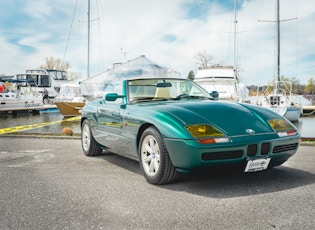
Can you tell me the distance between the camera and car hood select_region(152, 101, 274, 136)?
411 cm

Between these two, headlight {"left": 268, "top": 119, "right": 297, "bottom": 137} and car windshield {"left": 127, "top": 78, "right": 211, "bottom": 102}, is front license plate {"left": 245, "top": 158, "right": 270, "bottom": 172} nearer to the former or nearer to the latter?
headlight {"left": 268, "top": 119, "right": 297, "bottom": 137}

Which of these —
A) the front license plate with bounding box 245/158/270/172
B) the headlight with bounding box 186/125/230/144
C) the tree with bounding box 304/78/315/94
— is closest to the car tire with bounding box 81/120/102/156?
the headlight with bounding box 186/125/230/144

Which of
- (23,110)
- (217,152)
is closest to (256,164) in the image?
(217,152)

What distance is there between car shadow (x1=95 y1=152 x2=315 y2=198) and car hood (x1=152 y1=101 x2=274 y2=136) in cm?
53

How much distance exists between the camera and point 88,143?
679 cm

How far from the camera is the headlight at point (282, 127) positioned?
4355 millimetres

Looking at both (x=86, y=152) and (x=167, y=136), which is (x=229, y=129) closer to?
(x=167, y=136)

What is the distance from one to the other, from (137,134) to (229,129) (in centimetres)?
131

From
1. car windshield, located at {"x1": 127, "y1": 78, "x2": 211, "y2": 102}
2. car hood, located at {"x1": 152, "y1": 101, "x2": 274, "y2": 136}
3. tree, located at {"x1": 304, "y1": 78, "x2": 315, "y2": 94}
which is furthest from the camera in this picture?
tree, located at {"x1": 304, "y1": 78, "x2": 315, "y2": 94}

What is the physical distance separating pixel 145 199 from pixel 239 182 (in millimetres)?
1283

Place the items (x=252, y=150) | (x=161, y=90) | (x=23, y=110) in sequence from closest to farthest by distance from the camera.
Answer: (x=252, y=150) → (x=161, y=90) → (x=23, y=110)

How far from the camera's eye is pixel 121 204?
3631mm

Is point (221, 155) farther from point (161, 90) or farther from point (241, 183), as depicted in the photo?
point (161, 90)

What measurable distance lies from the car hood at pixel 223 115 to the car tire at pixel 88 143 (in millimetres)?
2405
